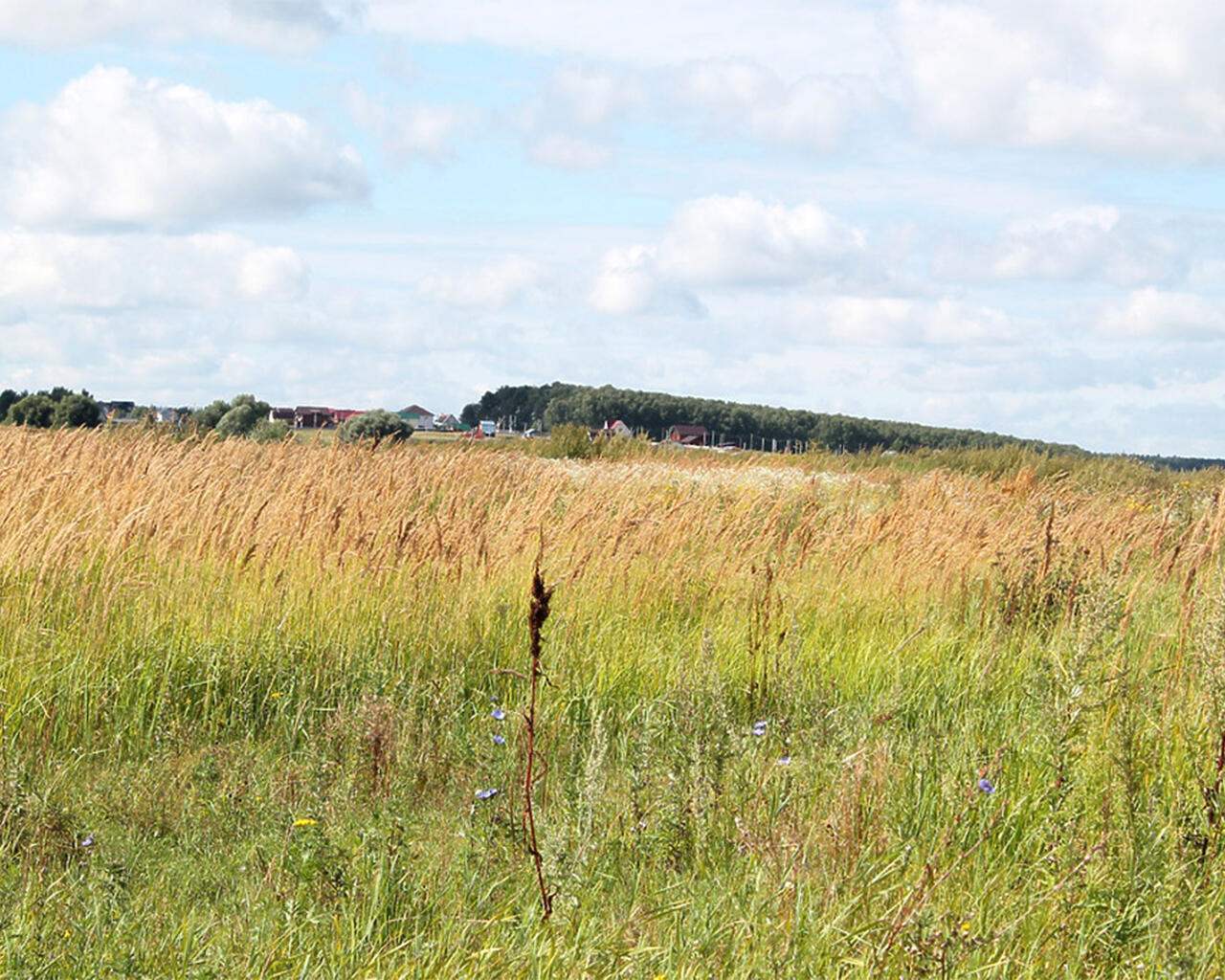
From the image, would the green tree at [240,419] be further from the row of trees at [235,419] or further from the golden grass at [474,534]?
the golden grass at [474,534]

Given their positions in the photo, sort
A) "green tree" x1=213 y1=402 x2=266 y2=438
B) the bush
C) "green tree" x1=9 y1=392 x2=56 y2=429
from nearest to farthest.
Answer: the bush < "green tree" x1=213 y1=402 x2=266 y2=438 < "green tree" x1=9 y1=392 x2=56 y2=429

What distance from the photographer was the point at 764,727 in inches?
165

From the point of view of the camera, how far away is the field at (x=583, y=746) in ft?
8.84

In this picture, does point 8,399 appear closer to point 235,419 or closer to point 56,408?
point 56,408

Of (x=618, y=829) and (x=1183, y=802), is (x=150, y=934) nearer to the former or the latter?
(x=618, y=829)

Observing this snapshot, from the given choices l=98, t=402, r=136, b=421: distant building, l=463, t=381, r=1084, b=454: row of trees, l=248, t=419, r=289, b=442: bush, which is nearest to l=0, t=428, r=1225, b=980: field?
l=98, t=402, r=136, b=421: distant building

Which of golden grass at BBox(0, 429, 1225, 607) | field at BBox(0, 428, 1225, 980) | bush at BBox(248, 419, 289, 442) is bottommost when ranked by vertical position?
field at BBox(0, 428, 1225, 980)

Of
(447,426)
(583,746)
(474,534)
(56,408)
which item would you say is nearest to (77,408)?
(56,408)

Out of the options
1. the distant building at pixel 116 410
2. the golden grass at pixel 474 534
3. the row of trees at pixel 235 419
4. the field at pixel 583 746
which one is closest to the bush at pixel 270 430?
the row of trees at pixel 235 419

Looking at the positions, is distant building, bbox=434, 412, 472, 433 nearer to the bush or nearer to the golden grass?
the bush

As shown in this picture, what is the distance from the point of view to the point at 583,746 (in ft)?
13.2

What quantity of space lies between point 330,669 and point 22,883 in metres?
1.84

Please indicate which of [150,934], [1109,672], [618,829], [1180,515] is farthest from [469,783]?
[1180,515]

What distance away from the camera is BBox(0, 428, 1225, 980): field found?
270 cm
